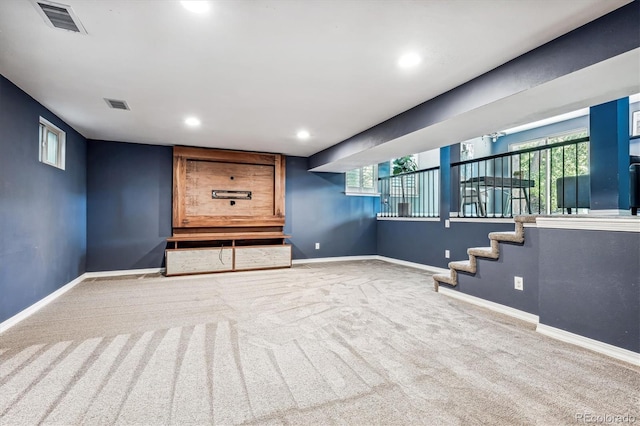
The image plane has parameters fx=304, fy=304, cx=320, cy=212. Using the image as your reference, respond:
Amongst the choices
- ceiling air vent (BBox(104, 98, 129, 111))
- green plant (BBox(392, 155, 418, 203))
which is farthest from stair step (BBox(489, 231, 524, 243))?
ceiling air vent (BBox(104, 98, 129, 111))

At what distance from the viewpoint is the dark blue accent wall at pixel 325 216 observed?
258 inches

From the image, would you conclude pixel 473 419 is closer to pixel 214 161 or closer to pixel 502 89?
pixel 502 89

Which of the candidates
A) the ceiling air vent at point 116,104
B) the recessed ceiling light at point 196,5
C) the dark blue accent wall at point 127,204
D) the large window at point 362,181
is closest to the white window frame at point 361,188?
the large window at point 362,181

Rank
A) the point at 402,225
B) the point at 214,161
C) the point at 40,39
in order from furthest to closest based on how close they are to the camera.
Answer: the point at 402,225 < the point at 214,161 < the point at 40,39

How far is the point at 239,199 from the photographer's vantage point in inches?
239

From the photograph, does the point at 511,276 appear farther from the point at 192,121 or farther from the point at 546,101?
the point at 192,121

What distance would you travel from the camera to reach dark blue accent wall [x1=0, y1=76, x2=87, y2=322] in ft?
9.21

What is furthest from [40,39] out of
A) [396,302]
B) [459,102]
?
[396,302]

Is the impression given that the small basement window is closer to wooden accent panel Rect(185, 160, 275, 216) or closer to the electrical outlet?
wooden accent panel Rect(185, 160, 275, 216)

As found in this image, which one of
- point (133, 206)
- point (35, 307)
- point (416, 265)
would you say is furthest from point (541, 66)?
point (133, 206)

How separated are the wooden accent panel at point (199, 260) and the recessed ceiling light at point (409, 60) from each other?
420 cm

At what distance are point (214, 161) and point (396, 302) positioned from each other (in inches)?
168

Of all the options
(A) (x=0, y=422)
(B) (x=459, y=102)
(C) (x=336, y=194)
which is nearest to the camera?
(A) (x=0, y=422)

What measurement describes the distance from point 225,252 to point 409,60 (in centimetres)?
430
